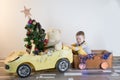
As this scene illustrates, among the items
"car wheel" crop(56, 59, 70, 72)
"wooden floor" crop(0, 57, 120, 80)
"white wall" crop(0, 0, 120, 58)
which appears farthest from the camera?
"white wall" crop(0, 0, 120, 58)

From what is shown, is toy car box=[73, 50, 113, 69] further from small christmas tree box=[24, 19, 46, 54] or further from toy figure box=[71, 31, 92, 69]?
small christmas tree box=[24, 19, 46, 54]

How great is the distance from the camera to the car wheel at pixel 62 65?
4.42 ft

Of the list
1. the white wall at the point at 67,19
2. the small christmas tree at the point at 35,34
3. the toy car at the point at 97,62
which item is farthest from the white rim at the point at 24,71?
the white wall at the point at 67,19

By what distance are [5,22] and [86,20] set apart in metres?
0.66

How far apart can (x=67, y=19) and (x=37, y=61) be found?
0.55 m

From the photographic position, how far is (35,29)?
132 cm

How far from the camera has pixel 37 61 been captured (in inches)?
51.0

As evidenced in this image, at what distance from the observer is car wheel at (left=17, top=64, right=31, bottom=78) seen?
1255mm

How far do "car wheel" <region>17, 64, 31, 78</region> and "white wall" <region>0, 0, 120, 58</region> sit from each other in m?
0.49

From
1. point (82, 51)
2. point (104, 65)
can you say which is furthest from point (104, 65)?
point (82, 51)

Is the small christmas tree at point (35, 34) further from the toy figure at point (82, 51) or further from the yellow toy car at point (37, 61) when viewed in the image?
the toy figure at point (82, 51)

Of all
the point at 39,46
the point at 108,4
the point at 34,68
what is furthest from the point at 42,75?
the point at 108,4

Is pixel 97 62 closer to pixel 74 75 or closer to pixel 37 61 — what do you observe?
pixel 74 75

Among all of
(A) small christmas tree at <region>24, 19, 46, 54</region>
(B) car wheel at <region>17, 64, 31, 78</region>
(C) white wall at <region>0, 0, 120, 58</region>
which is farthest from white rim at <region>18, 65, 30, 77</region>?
(C) white wall at <region>0, 0, 120, 58</region>
